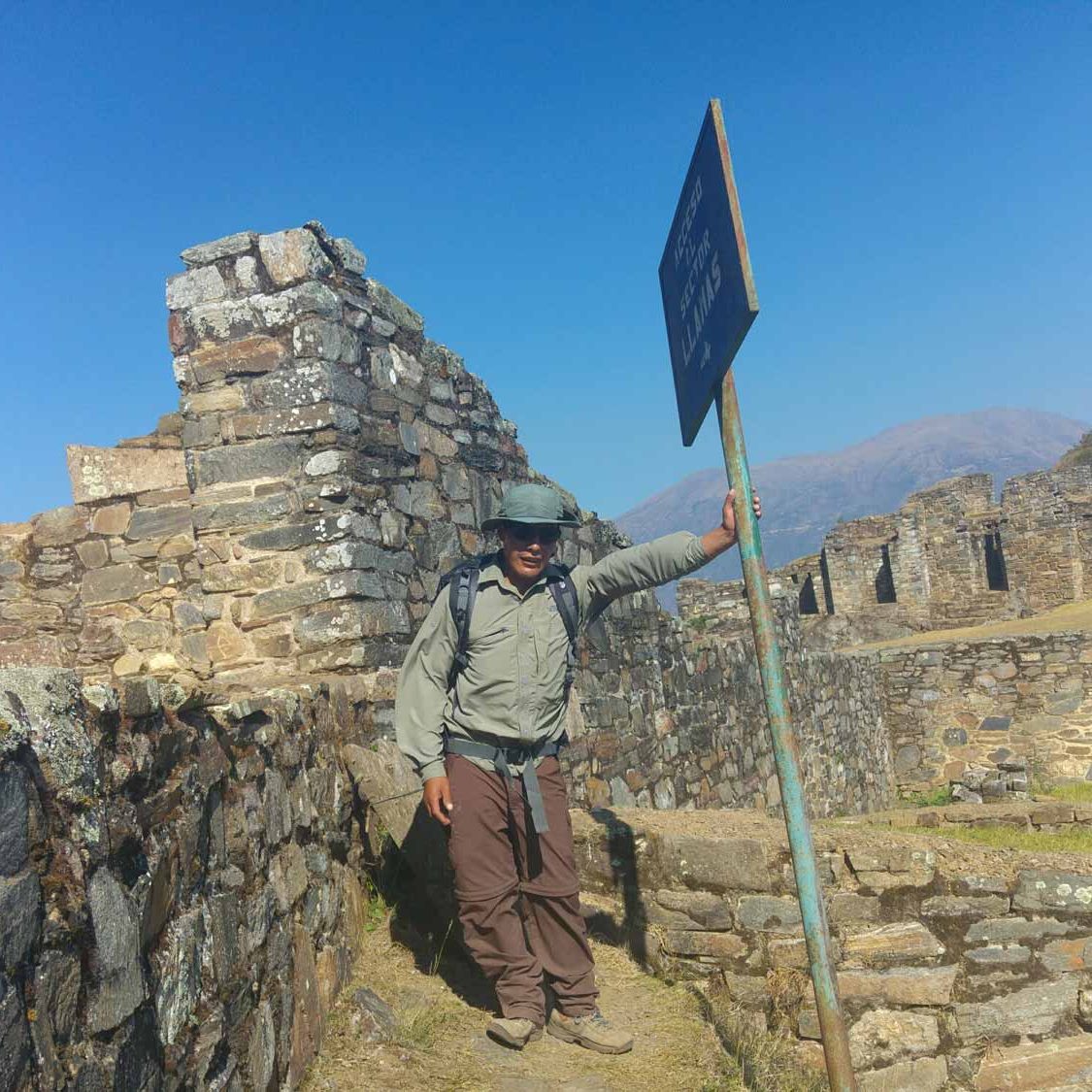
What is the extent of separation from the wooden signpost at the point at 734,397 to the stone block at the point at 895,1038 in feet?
4.01

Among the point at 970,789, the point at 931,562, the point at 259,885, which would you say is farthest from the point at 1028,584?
the point at 259,885

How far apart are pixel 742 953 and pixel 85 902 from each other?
123 inches

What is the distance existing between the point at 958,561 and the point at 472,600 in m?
24.8

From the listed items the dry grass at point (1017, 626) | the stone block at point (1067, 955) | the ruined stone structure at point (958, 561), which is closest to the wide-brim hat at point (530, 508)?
the stone block at point (1067, 955)

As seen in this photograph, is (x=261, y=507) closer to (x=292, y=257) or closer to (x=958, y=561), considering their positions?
(x=292, y=257)

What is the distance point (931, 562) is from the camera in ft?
87.5

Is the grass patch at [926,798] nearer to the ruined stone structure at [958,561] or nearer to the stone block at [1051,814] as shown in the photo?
the stone block at [1051,814]

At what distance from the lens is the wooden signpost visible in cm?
298

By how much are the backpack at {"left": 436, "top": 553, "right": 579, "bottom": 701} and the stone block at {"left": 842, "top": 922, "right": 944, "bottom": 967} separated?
1.70 meters

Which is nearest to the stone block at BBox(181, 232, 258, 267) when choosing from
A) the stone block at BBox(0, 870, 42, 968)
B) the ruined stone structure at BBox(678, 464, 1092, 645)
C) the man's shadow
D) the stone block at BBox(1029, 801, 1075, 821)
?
the man's shadow

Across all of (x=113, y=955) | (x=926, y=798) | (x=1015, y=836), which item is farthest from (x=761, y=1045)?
(x=926, y=798)

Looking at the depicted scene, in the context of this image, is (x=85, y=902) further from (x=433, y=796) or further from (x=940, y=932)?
(x=940, y=932)

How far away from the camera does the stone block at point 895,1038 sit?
4336 mm

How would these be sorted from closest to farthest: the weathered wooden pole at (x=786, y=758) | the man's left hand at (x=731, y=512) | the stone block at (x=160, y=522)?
the weathered wooden pole at (x=786, y=758), the man's left hand at (x=731, y=512), the stone block at (x=160, y=522)
